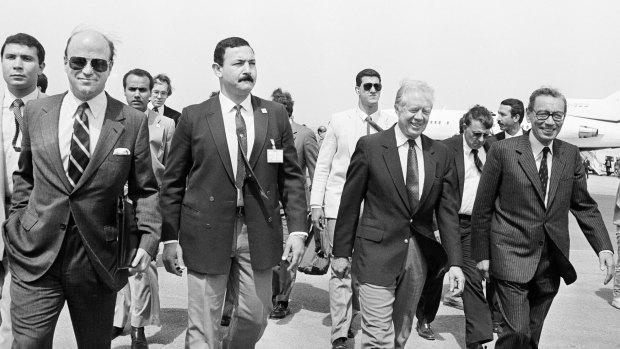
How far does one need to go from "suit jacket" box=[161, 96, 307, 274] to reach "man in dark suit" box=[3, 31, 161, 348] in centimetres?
70

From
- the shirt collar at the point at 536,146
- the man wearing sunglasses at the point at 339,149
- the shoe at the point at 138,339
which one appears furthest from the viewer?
the man wearing sunglasses at the point at 339,149

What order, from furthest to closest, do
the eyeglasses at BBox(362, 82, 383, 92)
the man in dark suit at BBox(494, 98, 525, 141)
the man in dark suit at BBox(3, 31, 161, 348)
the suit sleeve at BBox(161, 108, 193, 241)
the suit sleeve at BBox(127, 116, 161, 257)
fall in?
the man in dark suit at BBox(494, 98, 525, 141) < the eyeglasses at BBox(362, 82, 383, 92) < the suit sleeve at BBox(161, 108, 193, 241) < the suit sleeve at BBox(127, 116, 161, 257) < the man in dark suit at BBox(3, 31, 161, 348)

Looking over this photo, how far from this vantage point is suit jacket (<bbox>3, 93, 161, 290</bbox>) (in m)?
3.39

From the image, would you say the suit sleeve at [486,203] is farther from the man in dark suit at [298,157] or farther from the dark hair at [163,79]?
the dark hair at [163,79]

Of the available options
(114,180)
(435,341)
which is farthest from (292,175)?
(435,341)

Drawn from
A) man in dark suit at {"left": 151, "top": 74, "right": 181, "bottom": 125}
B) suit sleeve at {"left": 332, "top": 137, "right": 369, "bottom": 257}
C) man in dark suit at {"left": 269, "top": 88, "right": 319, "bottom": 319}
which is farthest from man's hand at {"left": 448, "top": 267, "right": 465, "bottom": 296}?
man in dark suit at {"left": 151, "top": 74, "right": 181, "bottom": 125}

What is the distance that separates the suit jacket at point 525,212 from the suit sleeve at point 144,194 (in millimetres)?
2424

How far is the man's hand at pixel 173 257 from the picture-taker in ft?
14.1

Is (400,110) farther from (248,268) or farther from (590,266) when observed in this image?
(590,266)

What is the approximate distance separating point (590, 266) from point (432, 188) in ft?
24.6

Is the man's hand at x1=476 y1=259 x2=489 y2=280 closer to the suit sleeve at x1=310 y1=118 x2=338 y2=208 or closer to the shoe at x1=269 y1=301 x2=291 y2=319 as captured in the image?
the suit sleeve at x1=310 y1=118 x2=338 y2=208

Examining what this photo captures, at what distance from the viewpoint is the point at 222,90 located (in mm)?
4609

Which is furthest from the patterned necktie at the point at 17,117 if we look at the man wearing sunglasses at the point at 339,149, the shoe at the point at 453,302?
the shoe at the point at 453,302

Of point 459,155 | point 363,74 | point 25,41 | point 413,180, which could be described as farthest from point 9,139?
point 459,155
